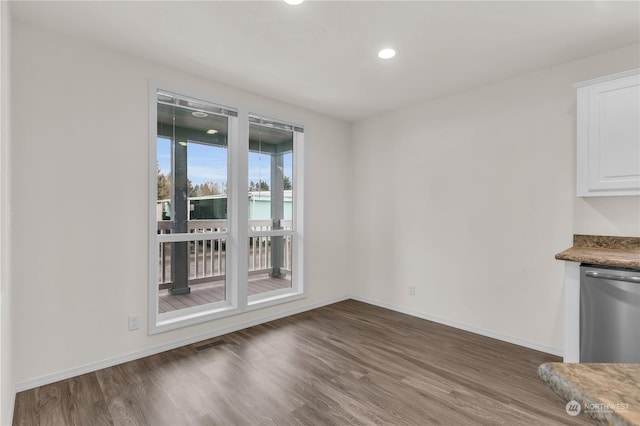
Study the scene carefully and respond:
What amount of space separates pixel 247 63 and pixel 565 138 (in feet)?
9.60

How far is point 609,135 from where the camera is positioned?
2348 mm

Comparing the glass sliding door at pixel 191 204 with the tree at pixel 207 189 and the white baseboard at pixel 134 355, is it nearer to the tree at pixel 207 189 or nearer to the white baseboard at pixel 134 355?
the tree at pixel 207 189

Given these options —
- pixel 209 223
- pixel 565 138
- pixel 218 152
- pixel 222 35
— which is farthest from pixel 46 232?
pixel 565 138

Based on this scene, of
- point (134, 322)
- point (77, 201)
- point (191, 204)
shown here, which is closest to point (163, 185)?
point (191, 204)

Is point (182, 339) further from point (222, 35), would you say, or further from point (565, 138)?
point (565, 138)

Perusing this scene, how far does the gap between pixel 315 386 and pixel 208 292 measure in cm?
187

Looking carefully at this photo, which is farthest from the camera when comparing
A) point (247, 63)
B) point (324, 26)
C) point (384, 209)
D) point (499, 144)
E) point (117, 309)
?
point (384, 209)

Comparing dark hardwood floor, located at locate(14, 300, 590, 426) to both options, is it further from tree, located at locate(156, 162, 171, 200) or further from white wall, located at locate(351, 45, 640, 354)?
tree, located at locate(156, 162, 171, 200)

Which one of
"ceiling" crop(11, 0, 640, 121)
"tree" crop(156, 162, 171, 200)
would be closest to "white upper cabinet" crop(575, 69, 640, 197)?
"ceiling" crop(11, 0, 640, 121)

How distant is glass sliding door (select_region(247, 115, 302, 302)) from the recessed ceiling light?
1590 millimetres

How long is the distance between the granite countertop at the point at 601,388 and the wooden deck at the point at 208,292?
3.34m

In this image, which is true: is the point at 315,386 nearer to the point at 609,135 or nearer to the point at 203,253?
the point at 203,253

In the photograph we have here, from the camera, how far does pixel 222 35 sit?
2.40 meters

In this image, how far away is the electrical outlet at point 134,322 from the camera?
8.89 feet
